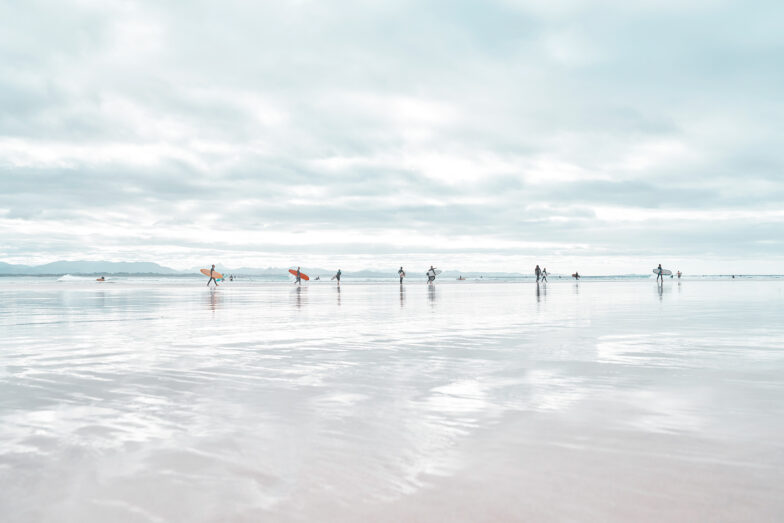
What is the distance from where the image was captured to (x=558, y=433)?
5.02 meters

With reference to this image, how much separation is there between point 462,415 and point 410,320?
11.1 meters

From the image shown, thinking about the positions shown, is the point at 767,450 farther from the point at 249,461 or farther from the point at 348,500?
the point at 249,461

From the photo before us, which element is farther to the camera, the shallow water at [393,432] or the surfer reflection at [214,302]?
the surfer reflection at [214,302]

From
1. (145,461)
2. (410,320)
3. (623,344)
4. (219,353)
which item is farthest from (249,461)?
(410,320)

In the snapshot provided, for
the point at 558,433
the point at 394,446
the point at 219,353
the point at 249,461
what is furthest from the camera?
the point at 219,353

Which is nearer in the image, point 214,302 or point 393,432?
point 393,432

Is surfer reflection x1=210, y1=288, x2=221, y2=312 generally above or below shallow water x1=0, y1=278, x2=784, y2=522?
above

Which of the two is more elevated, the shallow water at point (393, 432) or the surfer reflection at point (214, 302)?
the surfer reflection at point (214, 302)

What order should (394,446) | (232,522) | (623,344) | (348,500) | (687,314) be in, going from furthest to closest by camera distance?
(687,314), (623,344), (394,446), (348,500), (232,522)

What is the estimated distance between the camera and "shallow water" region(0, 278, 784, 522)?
142 inches

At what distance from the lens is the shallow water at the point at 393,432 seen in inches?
142

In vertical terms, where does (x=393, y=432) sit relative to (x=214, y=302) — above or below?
below

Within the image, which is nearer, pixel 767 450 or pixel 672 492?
pixel 672 492

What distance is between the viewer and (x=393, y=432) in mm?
5082
